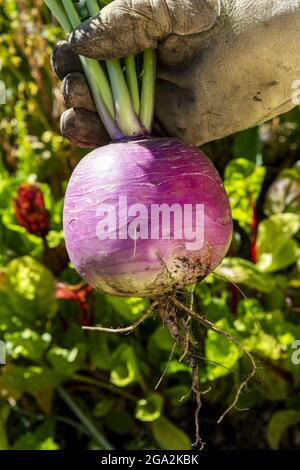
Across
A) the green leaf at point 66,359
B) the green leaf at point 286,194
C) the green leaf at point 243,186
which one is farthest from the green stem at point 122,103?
the green leaf at point 286,194

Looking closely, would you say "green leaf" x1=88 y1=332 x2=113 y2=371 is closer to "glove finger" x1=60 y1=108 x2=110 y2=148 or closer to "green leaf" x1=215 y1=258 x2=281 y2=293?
"green leaf" x1=215 y1=258 x2=281 y2=293

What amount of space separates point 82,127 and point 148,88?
0.15m

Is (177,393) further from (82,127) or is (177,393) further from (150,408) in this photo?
(82,127)

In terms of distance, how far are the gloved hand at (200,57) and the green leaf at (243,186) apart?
26.6 inches

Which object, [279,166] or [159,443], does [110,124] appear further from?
[279,166]

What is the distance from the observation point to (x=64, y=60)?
134 centimetres

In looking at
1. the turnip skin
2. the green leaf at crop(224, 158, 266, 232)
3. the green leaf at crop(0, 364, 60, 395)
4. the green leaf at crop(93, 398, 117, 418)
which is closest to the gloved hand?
the turnip skin

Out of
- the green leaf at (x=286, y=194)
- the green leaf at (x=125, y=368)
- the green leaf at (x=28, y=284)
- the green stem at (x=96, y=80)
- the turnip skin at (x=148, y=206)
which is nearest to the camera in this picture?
the turnip skin at (x=148, y=206)

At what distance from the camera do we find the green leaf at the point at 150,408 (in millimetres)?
1917

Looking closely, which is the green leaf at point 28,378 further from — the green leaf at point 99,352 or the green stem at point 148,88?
the green stem at point 148,88

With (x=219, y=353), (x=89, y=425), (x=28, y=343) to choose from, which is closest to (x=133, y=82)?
(x=219, y=353)

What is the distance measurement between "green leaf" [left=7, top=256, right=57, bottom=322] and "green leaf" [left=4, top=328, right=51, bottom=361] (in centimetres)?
10

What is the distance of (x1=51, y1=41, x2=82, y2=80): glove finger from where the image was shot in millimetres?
1324
